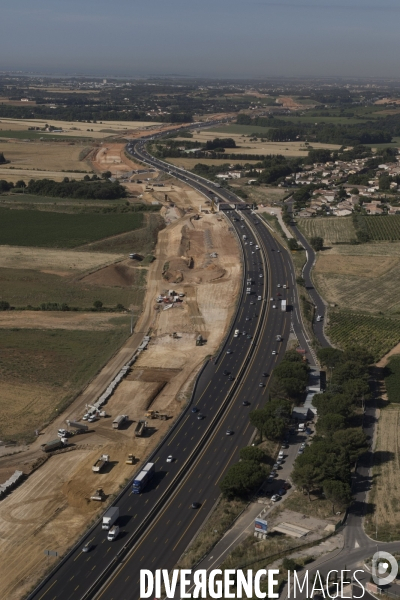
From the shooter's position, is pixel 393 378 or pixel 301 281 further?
pixel 301 281

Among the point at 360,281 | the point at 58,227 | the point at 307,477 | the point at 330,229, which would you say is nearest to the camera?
the point at 307,477

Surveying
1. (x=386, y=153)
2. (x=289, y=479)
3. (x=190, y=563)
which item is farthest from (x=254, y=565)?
(x=386, y=153)

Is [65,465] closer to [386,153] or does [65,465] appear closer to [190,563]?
[190,563]

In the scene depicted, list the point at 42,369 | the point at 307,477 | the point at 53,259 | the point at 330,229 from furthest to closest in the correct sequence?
the point at 330,229, the point at 53,259, the point at 42,369, the point at 307,477

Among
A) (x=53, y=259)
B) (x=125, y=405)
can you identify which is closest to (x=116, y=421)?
(x=125, y=405)

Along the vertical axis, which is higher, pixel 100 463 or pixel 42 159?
pixel 42 159

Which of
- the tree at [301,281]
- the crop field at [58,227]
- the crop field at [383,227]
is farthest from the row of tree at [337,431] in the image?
the crop field at [58,227]

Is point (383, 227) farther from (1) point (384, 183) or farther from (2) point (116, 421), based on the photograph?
(2) point (116, 421)
